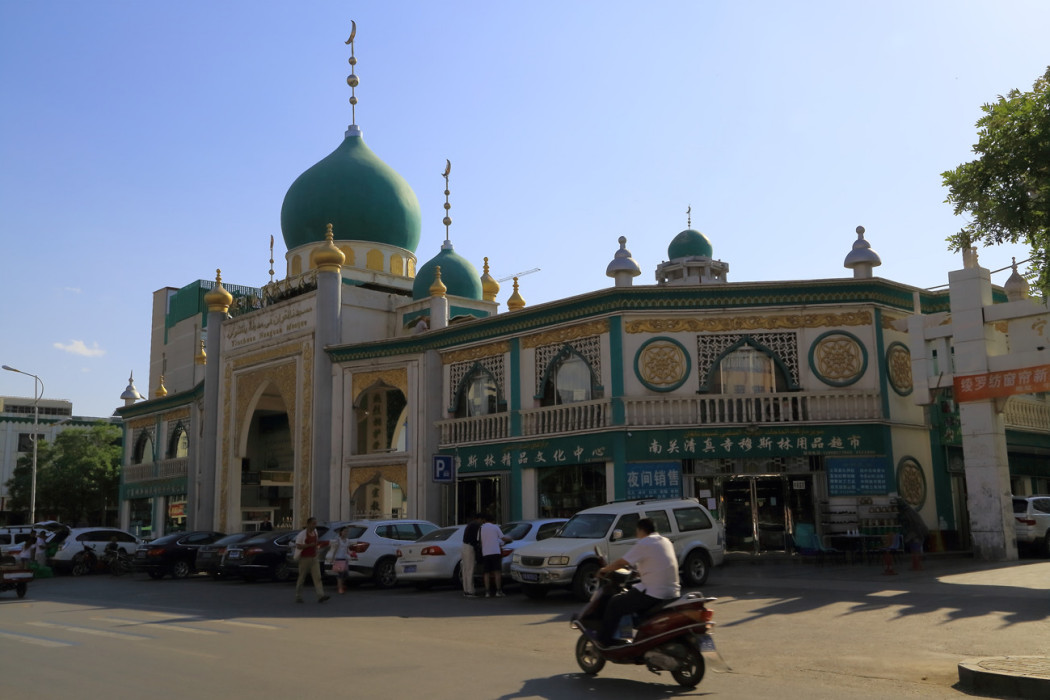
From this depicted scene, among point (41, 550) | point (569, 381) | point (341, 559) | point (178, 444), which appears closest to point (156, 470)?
point (178, 444)

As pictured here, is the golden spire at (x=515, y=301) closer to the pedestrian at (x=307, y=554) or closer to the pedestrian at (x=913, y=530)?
the pedestrian at (x=913, y=530)

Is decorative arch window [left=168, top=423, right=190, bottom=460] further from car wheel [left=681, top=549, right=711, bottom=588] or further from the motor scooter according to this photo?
the motor scooter

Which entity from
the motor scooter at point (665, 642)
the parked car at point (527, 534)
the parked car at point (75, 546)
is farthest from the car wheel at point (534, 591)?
the parked car at point (75, 546)

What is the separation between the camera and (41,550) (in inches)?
993

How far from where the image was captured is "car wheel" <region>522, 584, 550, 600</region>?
1503 centimetres

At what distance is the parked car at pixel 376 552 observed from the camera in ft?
62.8

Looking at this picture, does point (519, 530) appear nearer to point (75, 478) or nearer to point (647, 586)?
point (647, 586)

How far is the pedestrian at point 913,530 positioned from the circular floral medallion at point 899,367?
2557 millimetres

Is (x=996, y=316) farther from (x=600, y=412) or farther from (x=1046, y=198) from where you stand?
(x=1046, y=198)

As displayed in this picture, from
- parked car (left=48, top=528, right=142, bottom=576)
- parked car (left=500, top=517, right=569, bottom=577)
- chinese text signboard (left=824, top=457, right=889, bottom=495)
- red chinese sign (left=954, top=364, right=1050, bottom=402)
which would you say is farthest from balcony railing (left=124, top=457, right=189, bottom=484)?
red chinese sign (left=954, top=364, right=1050, bottom=402)

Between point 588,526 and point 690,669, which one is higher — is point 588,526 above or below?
above

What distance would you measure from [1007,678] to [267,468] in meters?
31.3

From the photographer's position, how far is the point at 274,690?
7.68m

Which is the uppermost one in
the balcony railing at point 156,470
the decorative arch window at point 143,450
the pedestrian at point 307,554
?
the decorative arch window at point 143,450
